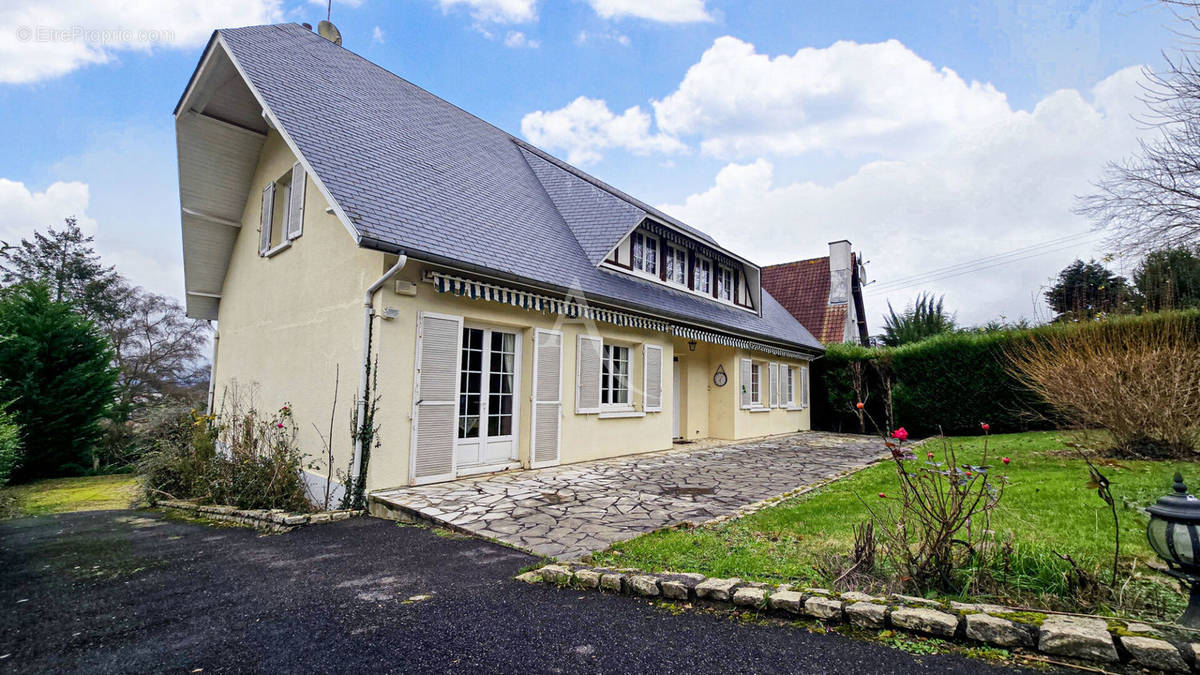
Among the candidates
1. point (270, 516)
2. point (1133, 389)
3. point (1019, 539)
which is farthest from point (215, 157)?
point (1133, 389)

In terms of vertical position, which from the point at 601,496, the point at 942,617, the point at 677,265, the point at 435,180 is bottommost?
the point at 601,496

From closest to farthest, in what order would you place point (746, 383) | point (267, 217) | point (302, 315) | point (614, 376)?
1. point (302, 315)
2. point (267, 217)
3. point (614, 376)
4. point (746, 383)

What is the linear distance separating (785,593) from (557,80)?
13.6 metres

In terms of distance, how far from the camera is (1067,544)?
13.6 feet

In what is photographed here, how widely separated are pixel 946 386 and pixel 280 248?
18530 mm

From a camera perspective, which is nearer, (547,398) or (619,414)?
(547,398)

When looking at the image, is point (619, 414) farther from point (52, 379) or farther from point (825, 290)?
point (825, 290)

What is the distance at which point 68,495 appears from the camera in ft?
31.8

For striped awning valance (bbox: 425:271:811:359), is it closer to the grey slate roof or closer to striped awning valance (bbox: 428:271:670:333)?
striped awning valance (bbox: 428:271:670:333)

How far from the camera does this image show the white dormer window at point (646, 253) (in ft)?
41.8

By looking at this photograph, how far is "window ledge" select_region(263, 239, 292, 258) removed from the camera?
30.1ft

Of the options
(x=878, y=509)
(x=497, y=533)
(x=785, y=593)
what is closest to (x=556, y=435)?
(x=497, y=533)

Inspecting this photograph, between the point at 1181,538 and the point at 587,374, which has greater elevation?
the point at 587,374

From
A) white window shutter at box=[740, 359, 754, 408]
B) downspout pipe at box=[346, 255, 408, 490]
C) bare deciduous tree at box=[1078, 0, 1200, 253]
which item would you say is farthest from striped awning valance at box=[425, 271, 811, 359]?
bare deciduous tree at box=[1078, 0, 1200, 253]
